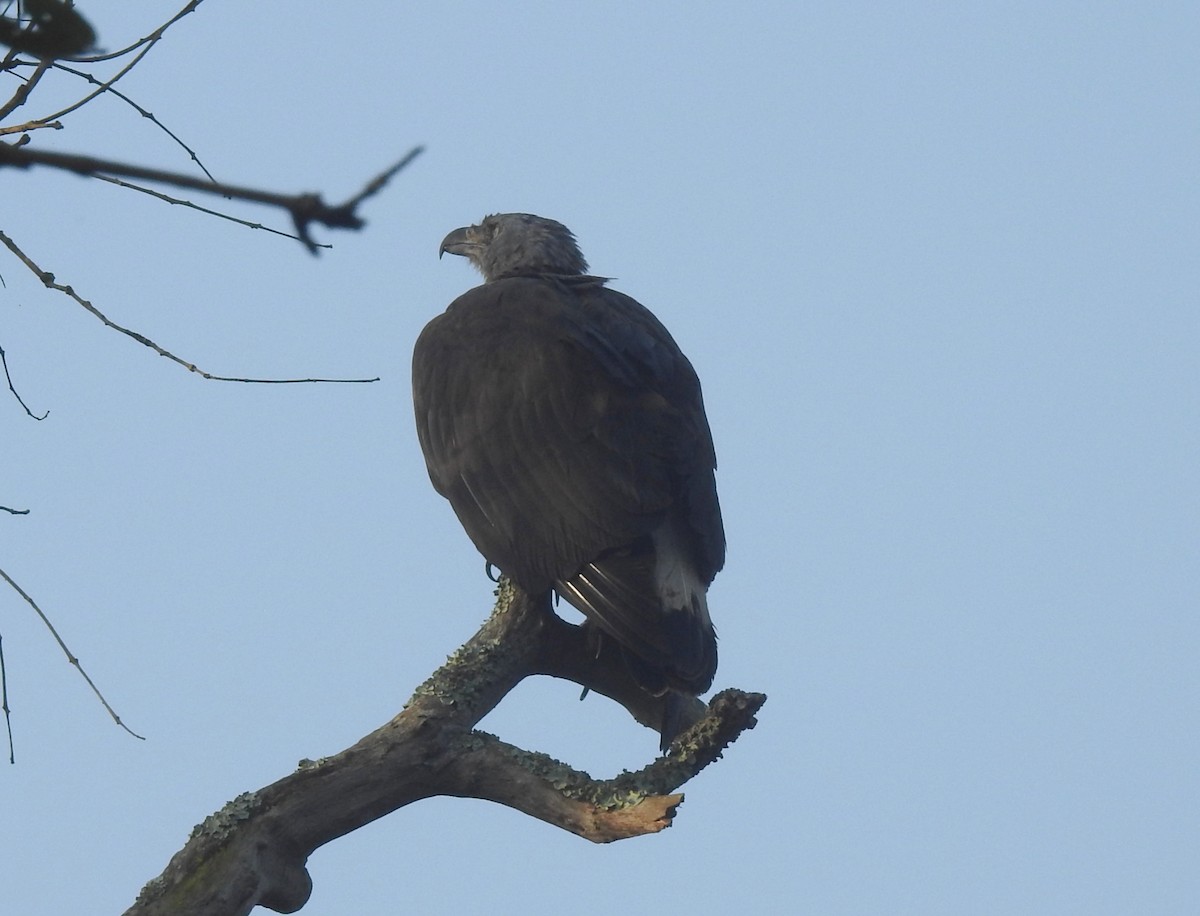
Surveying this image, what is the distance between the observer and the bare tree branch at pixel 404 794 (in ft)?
11.6

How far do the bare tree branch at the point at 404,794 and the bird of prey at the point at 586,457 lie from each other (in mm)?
681

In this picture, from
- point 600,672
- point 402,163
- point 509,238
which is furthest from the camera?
point 509,238

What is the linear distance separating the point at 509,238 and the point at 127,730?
4169 millimetres

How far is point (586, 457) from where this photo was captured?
16.0 feet

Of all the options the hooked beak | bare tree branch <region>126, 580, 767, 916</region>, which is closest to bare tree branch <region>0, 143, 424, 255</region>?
bare tree branch <region>126, 580, 767, 916</region>

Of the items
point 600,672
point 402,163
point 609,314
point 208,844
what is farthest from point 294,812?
point 402,163

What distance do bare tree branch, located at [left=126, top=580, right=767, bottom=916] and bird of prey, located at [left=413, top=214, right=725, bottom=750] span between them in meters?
0.68

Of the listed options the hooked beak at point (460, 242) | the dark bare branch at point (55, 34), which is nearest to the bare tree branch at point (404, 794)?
the dark bare branch at point (55, 34)

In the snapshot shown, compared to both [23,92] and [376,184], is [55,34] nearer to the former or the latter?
[376,184]

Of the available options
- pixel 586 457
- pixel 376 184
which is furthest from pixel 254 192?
pixel 586 457

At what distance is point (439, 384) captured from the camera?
5379 mm

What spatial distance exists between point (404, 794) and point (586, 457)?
1431 millimetres

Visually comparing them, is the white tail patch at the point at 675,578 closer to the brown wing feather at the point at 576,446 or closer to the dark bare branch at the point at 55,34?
the brown wing feather at the point at 576,446

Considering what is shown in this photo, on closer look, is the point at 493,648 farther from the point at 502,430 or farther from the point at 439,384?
the point at 439,384
